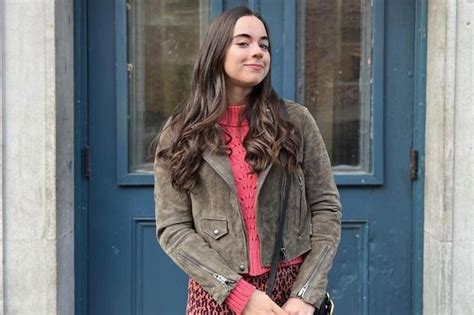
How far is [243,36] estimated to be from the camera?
2734 millimetres

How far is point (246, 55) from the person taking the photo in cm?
272

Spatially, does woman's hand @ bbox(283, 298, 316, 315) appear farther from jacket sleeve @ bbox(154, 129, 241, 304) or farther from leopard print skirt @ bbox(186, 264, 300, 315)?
jacket sleeve @ bbox(154, 129, 241, 304)

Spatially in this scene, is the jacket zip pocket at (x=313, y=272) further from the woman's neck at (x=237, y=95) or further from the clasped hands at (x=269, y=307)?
the woman's neck at (x=237, y=95)

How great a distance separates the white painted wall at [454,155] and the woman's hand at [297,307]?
171 centimetres

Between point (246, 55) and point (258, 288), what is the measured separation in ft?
2.60

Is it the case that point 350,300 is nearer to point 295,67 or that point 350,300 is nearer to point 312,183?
point 295,67

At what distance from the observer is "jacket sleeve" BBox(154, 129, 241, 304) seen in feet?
8.63

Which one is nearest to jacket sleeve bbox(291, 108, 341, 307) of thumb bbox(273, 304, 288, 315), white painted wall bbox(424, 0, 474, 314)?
thumb bbox(273, 304, 288, 315)

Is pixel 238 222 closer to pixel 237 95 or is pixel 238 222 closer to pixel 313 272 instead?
pixel 313 272

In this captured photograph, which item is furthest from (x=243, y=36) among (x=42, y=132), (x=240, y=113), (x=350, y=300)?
(x=350, y=300)

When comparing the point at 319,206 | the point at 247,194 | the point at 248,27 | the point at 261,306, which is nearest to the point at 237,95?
the point at 248,27

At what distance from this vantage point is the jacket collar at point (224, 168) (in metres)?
2.69

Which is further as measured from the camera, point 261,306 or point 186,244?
point 186,244

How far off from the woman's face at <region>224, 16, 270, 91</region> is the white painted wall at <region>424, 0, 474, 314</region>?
5.57 ft
